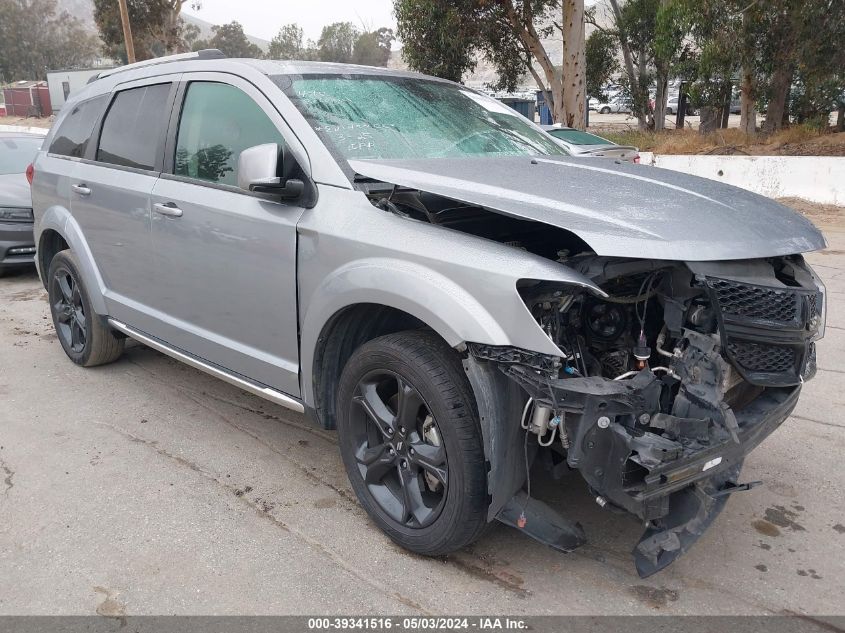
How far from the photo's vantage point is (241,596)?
2.79 meters

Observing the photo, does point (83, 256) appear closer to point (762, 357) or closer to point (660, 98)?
point (762, 357)

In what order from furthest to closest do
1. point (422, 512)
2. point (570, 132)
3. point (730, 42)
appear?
point (730, 42) → point (570, 132) → point (422, 512)

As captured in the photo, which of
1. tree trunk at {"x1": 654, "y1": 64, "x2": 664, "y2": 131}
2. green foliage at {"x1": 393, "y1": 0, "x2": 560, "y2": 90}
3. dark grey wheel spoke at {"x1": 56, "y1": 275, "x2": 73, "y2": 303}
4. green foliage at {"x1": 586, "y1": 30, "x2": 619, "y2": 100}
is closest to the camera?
dark grey wheel spoke at {"x1": 56, "y1": 275, "x2": 73, "y2": 303}

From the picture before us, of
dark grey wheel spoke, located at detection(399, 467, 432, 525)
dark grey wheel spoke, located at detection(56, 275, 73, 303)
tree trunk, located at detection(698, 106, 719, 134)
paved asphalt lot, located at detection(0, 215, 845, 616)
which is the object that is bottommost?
paved asphalt lot, located at detection(0, 215, 845, 616)

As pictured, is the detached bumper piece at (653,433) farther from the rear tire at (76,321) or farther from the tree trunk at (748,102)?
the tree trunk at (748,102)

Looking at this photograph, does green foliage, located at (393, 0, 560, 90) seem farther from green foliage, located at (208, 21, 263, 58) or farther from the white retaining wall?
green foliage, located at (208, 21, 263, 58)

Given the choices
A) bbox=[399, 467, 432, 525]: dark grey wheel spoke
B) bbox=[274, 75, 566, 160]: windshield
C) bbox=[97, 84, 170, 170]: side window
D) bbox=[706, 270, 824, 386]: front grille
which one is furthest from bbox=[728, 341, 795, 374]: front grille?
bbox=[97, 84, 170, 170]: side window

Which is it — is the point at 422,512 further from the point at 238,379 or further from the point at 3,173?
the point at 3,173

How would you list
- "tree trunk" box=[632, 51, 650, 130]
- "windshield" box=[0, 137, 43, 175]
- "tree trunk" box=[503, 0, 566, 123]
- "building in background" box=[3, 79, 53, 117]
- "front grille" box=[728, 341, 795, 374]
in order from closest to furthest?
"front grille" box=[728, 341, 795, 374]
"windshield" box=[0, 137, 43, 175]
"tree trunk" box=[503, 0, 566, 123]
"tree trunk" box=[632, 51, 650, 130]
"building in background" box=[3, 79, 53, 117]

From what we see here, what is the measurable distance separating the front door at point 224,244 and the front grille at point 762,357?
1794mm

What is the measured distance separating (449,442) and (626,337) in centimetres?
77

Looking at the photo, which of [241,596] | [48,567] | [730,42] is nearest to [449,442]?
[241,596]

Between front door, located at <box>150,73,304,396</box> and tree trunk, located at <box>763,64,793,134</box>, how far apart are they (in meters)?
14.3

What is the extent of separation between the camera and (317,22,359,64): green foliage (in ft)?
266
